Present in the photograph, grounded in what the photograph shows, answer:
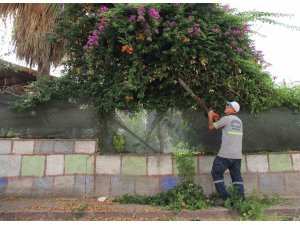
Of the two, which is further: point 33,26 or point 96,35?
point 33,26

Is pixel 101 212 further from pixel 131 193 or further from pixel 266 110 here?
pixel 266 110

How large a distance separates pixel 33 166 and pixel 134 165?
5.79 feet

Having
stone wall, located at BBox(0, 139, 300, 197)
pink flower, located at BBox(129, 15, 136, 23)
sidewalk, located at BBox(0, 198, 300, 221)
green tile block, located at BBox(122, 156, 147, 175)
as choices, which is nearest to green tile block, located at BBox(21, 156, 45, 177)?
stone wall, located at BBox(0, 139, 300, 197)

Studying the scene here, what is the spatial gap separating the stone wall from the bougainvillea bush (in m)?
0.93

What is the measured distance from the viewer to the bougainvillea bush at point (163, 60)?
17.4ft

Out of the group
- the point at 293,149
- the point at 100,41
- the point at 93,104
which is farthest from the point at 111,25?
the point at 293,149

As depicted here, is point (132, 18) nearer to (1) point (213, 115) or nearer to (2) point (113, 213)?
(1) point (213, 115)

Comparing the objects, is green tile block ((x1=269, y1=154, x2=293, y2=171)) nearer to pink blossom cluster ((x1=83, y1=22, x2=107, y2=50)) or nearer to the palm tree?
pink blossom cluster ((x1=83, y1=22, x2=107, y2=50))

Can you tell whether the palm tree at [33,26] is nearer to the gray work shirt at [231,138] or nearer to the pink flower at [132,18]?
the pink flower at [132,18]

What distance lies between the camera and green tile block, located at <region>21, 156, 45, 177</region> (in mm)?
5422

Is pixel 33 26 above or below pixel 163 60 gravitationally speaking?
above

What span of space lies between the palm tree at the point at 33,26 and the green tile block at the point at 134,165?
136 inches

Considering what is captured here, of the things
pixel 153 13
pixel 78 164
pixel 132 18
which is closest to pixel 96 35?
pixel 132 18

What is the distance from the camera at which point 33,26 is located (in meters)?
7.36
